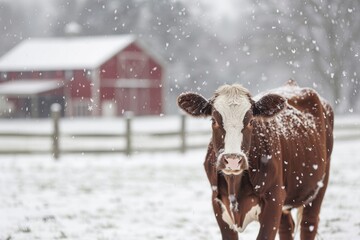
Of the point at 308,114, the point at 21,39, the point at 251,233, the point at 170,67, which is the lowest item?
the point at 251,233

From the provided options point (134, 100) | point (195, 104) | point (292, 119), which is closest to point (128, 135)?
point (292, 119)

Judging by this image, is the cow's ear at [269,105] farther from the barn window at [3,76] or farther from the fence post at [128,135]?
the barn window at [3,76]

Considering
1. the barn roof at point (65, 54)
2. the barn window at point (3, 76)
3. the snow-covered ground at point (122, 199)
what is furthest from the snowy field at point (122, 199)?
the barn window at point (3, 76)

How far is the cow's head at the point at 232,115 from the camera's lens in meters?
3.89

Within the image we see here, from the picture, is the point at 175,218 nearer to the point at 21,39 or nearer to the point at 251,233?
the point at 251,233

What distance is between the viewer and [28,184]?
1070cm

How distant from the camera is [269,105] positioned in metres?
4.23

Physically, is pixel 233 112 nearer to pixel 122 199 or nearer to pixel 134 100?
pixel 122 199

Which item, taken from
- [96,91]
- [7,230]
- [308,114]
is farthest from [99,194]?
[96,91]

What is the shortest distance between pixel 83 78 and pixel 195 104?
131 ft

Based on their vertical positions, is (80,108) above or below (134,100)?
below

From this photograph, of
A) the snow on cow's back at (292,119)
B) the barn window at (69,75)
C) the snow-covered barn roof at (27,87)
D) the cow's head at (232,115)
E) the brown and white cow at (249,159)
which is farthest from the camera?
the barn window at (69,75)

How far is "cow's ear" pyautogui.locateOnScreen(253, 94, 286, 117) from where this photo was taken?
13.8 ft

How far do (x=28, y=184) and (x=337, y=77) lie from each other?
29.2m
